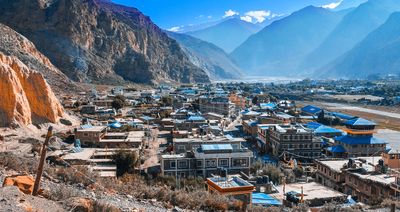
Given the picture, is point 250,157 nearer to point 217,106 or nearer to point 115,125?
point 115,125

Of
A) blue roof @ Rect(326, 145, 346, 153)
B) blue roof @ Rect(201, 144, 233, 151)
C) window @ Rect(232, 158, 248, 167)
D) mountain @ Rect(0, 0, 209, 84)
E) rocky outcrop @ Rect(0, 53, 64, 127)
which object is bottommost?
blue roof @ Rect(326, 145, 346, 153)

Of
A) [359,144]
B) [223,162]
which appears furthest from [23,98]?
[359,144]

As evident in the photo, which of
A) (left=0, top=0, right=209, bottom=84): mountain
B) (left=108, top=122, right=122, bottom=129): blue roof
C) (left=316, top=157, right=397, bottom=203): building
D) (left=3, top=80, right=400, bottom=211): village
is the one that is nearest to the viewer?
(left=3, top=80, right=400, bottom=211): village

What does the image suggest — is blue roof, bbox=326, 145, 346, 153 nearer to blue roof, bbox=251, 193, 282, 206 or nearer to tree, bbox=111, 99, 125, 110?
blue roof, bbox=251, 193, 282, 206

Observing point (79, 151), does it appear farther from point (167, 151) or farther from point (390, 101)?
point (390, 101)

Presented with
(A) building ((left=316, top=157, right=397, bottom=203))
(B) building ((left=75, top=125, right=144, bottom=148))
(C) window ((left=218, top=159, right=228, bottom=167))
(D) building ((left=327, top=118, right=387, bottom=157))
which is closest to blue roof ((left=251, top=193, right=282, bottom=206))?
(A) building ((left=316, top=157, right=397, bottom=203))

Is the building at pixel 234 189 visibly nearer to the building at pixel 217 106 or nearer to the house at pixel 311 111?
the building at pixel 217 106
